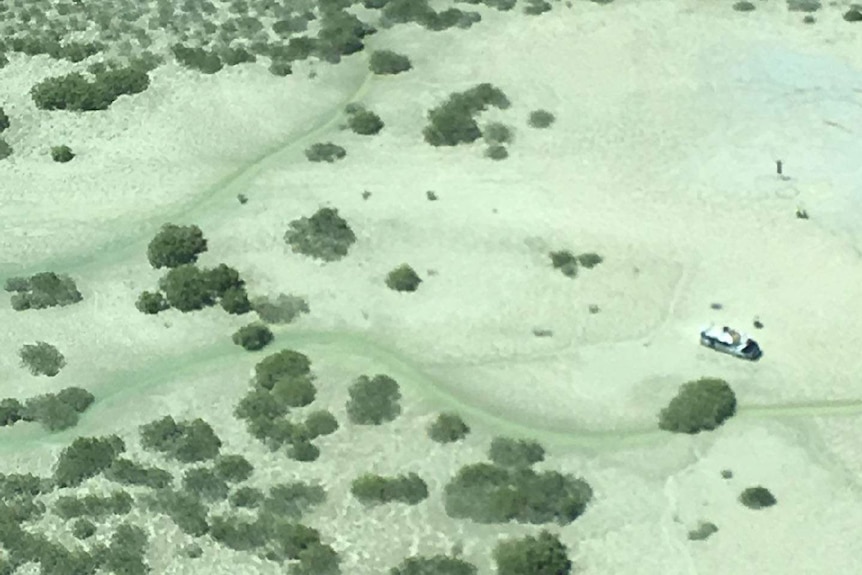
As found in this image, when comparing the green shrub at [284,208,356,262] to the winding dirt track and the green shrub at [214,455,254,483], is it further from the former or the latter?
the green shrub at [214,455,254,483]

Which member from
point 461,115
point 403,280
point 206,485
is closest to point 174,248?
point 403,280

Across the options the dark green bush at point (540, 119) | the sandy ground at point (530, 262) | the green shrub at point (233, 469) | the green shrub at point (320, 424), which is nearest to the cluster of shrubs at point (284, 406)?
the green shrub at point (320, 424)

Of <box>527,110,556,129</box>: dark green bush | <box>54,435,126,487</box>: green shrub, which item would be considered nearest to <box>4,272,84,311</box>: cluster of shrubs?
<box>54,435,126,487</box>: green shrub

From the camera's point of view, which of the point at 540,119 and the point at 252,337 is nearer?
the point at 252,337

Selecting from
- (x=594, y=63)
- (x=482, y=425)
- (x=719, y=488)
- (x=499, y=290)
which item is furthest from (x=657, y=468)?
(x=594, y=63)

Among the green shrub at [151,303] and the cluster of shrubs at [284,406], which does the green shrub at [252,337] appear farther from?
the green shrub at [151,303]

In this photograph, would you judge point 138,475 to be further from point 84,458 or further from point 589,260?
point 589,260
